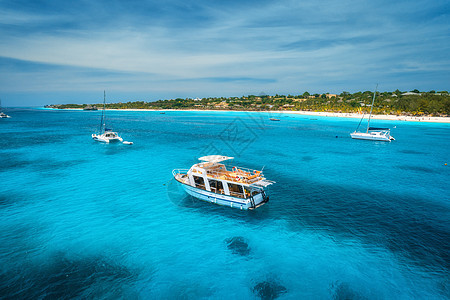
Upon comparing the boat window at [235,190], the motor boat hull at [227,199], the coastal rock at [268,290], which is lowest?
the coastal rock at [268,290]

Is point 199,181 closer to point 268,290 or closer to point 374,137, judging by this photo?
point 268,290

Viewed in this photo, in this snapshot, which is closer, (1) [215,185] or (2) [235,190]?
(2) [235,190]

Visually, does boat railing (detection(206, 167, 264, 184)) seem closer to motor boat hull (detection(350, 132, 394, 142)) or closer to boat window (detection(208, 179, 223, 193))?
boat window (detection(208, 179, 223, 193))

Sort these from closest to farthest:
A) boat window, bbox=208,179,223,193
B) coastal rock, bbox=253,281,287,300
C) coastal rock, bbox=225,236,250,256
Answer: coastal rock, bbox=253,281,287,300, coastal rock, bbox=225,236,250,256, boat window, bbox=208,179,223,193

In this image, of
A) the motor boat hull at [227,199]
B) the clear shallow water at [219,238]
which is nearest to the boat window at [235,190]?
the motor boat hull at [227,199]

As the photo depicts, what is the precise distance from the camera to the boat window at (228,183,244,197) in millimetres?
29375

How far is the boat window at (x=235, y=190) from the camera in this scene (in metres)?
29.4

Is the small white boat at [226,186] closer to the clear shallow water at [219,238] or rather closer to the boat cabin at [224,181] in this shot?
the boat cabin at [224,181]

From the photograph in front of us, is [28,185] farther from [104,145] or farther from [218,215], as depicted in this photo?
[104,145]

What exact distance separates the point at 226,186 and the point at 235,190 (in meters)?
1.48

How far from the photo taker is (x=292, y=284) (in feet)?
59.8

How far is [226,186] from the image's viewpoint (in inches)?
1155

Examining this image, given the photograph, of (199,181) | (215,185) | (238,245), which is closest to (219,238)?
(238,245)

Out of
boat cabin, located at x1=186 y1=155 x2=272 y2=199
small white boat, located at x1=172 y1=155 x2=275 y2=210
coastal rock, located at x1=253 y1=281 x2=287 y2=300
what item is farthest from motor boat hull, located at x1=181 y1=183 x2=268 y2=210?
coastal rock, located at x1=253 y1=281 x2=287 y2=300
